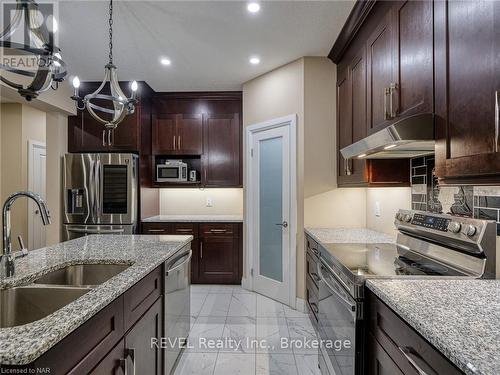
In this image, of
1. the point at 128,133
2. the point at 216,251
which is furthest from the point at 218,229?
the point at 128,133

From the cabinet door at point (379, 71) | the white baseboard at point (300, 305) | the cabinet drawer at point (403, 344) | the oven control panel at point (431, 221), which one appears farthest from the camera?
the white baseboard at point (300, 305)

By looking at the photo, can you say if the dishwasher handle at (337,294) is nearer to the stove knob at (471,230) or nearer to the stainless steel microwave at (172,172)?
the stove knob at (471,230)

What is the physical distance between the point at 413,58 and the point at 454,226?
0.91 metres

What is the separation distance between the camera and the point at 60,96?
3.66 m

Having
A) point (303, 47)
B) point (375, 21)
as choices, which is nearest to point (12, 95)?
point (303, 47)

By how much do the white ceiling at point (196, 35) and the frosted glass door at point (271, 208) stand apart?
0.98 metres

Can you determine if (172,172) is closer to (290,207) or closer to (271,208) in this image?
(271,208)

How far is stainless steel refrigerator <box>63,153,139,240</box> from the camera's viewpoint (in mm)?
3701

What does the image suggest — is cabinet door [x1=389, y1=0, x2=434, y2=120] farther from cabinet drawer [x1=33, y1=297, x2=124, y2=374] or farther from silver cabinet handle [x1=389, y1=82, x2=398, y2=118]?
cabinet drawer [x1=33, y1=297, x2=124, y2=374]

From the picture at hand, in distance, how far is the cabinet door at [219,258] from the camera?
3.95 m

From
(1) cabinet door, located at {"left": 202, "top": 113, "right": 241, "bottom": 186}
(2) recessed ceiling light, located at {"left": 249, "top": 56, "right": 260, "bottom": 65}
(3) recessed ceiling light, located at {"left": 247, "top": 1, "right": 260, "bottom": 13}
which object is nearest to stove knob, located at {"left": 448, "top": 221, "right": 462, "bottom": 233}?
(3) recessed ceiling light, located at {"left": 247, "top": 1, "right": 260, "bottom": 13}

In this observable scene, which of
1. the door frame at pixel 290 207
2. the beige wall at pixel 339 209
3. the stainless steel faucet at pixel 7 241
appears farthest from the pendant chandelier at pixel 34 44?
the beige wall at pixel 339 209

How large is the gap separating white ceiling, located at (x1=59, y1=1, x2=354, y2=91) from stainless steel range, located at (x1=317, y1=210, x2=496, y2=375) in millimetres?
1798

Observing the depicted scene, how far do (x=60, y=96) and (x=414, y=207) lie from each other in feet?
13.6
